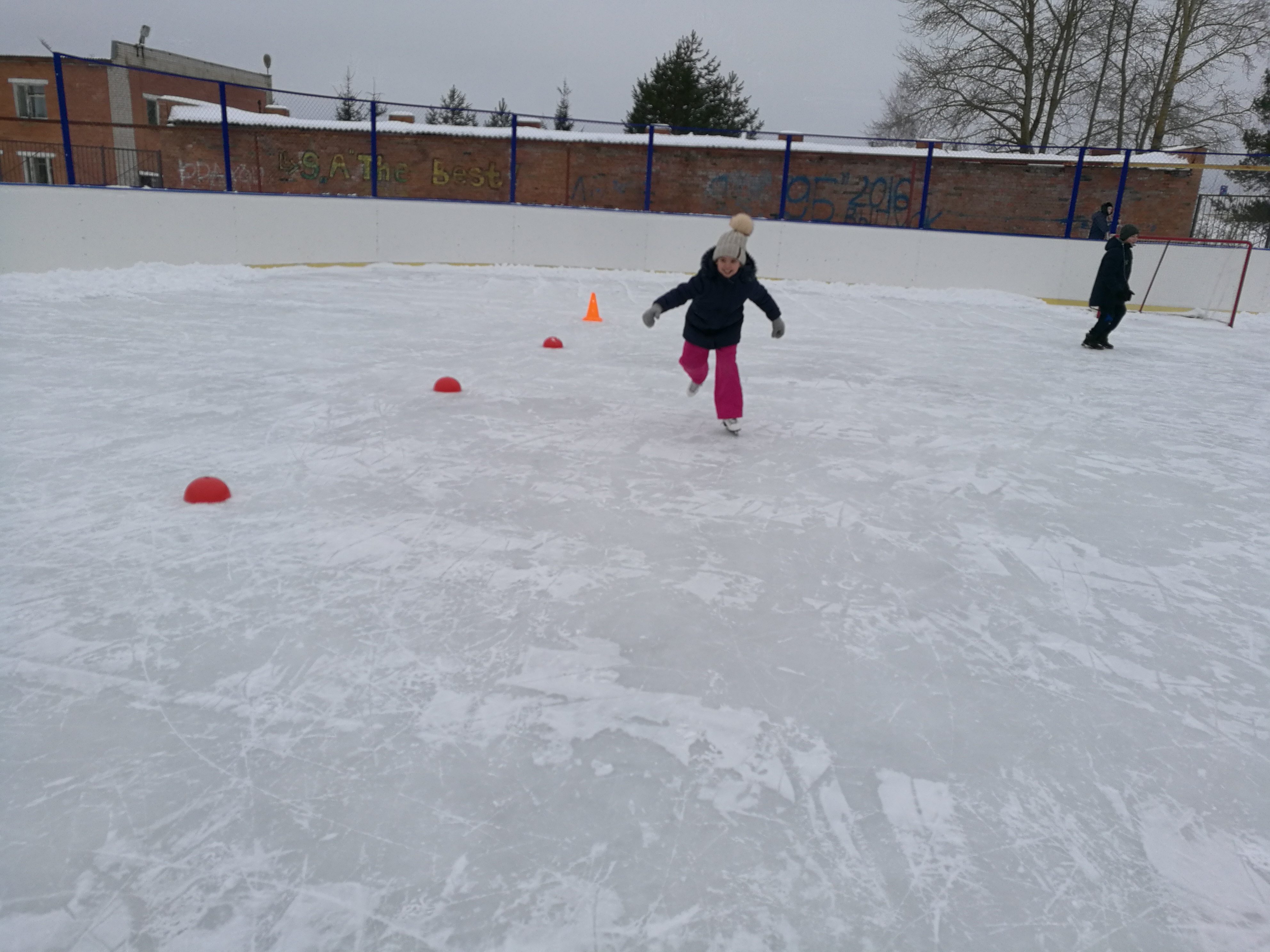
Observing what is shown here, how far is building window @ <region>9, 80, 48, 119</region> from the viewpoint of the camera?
2814 cm

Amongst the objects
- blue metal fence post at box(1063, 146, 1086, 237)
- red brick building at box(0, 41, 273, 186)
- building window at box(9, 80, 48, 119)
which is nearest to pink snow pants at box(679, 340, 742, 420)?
blue metal fence post at box(1063, 146, 1086, 237)

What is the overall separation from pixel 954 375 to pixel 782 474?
3660mm

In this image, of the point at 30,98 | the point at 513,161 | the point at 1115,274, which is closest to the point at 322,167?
the point at 513,161

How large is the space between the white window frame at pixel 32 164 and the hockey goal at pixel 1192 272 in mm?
26463

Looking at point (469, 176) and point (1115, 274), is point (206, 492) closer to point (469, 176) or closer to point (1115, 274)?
point (1115, 274)

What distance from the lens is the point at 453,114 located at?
54.9 feet

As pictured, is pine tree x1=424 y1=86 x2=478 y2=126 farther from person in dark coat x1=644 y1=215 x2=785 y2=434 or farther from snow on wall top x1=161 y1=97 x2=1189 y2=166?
person in dark coat x1=644 y1=215 x2=785 y2=434

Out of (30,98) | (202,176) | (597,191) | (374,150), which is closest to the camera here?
(374,150)

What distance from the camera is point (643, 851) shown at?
1.68 meters

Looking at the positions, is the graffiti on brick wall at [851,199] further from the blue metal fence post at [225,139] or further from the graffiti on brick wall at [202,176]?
the graffiti on brick wall at [202,176]

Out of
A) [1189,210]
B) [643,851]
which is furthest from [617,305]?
[1189,210]

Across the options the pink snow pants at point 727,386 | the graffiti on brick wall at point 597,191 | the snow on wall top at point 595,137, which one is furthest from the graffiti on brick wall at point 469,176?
the pink snow pants at point 727,386

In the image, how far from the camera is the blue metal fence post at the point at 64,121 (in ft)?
31.2

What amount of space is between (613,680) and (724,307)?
283 cm
